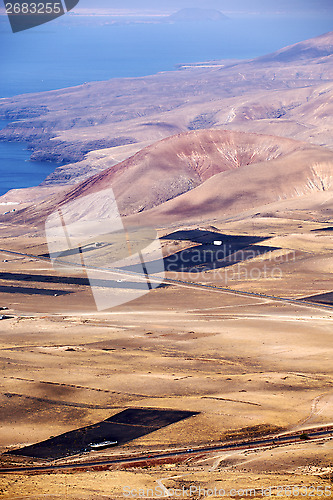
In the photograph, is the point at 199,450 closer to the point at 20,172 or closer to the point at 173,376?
the point at 173,376

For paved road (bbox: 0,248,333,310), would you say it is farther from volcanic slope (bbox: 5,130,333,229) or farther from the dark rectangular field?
volcanic slope (bbox: 5,130,333,229)

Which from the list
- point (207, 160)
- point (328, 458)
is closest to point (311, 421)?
point (328, 458)

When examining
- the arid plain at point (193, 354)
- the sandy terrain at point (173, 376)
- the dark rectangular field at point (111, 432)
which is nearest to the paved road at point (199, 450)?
the arid plain at point (193, 354)

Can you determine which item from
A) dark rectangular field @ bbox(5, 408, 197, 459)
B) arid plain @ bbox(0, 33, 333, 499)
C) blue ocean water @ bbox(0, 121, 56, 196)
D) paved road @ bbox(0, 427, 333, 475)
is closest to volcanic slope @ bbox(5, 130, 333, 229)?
arid plain @ bbox(0, 33, 333, 499)

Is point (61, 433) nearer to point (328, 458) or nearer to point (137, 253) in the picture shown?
point (328, 458)

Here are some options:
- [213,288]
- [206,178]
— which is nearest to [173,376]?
[213,288]
